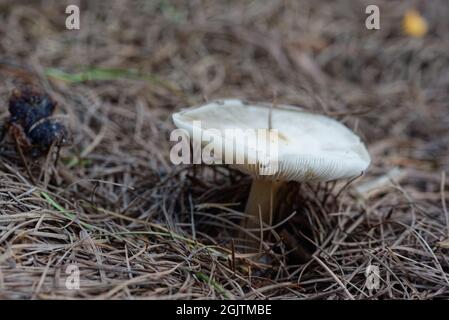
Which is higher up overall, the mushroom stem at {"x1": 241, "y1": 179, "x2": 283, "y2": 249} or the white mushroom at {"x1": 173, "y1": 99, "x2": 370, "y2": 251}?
the white mushroom at {"x1": 173, "y1": 99, "x2": 370, "y2": 251}

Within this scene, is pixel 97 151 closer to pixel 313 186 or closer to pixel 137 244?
pixel 137 244

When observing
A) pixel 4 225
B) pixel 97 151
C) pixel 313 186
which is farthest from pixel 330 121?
pixel 4 225

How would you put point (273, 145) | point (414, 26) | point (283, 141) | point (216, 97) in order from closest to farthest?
1. point (273, 145)
2. point (283, 141)
3. point (216, 97)
4. point (414, 26)

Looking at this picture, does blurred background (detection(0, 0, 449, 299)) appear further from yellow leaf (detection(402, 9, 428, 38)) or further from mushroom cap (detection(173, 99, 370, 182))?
mushroom cap (detection(173, 99, 370, 182))

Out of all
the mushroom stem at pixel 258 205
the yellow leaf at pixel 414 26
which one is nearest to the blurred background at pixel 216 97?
the yellow leaf at pixel 414 26

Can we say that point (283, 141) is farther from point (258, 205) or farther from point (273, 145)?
point (258, 205)

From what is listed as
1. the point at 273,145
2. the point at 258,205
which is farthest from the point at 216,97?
the point at 273,145

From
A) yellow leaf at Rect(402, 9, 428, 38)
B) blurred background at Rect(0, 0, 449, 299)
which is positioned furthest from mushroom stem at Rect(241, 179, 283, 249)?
yellow leaf at Rect(402, 9, 428, 38)
